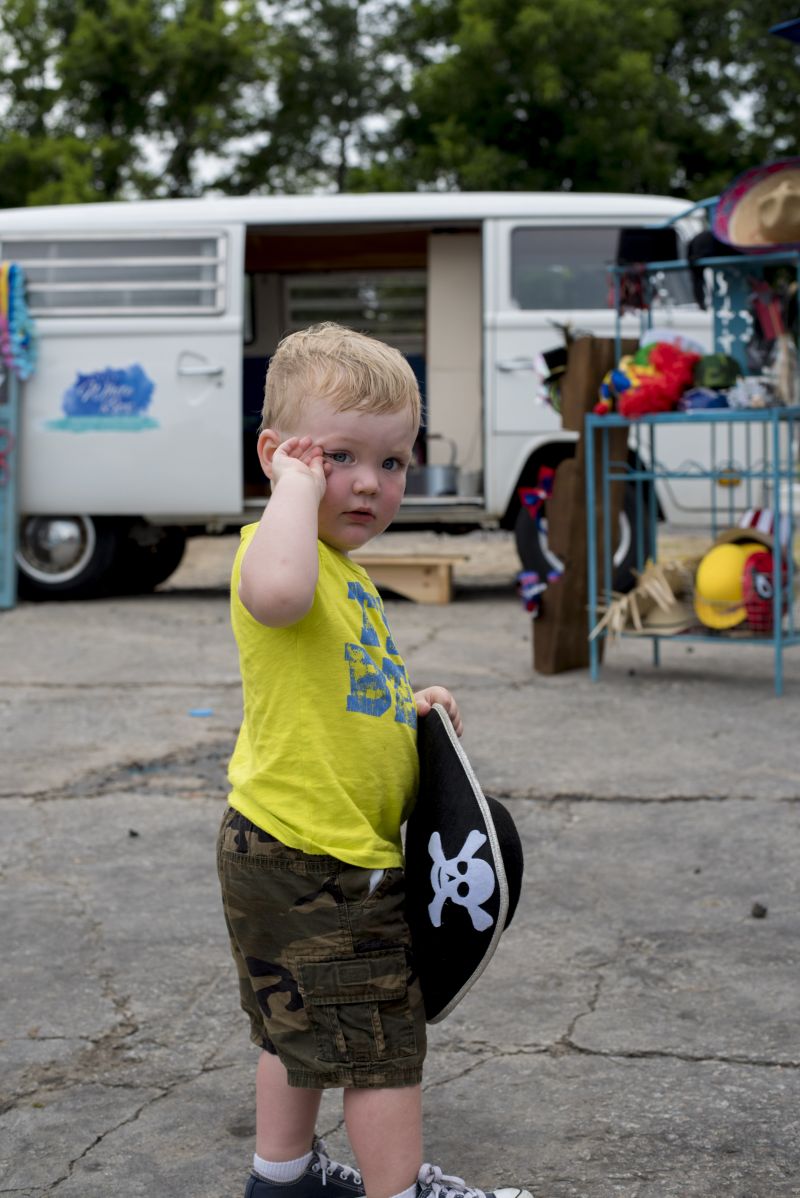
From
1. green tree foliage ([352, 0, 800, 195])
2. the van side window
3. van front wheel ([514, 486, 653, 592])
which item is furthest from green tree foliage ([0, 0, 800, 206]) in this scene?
van front wheel ([514, 486, 653, 592])

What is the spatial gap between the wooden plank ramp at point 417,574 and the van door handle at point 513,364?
1.12 metres

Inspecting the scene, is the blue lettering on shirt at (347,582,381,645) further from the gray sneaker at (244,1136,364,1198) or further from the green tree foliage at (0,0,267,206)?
the green tree foliage at (0,0,267,206)

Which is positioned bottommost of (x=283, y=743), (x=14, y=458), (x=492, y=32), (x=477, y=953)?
(x=477, y=953)

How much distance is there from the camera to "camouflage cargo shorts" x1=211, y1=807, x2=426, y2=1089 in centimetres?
191

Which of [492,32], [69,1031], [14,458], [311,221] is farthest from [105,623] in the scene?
[492,32]

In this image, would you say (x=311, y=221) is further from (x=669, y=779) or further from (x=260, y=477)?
(x=669, y=779)

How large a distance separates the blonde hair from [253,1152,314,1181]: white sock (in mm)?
952

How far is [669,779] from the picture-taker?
4.70 meters

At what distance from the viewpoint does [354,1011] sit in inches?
75.2

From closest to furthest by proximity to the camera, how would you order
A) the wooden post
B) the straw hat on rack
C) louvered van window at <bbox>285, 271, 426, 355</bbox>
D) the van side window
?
the straw hat on rack, the wooden post, the van side window, louvered van window at <bbox>285, 271, 426, 355</bbox>

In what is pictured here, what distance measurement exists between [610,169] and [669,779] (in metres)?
18.3

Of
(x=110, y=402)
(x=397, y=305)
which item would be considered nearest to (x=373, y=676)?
(x=110, y=402)

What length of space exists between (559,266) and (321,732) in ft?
24.9

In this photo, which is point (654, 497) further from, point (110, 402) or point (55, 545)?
point (55, 545)
